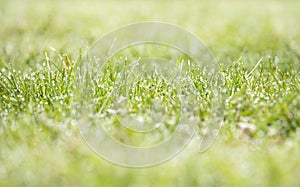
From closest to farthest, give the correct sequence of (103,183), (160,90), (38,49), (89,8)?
(103,183)
(160,90)
(38,49)
(89,8)

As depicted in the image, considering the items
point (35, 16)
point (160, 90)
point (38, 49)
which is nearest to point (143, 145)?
point (160, 90)

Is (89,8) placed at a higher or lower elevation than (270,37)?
higher

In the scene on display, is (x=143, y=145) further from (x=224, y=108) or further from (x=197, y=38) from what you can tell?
(x=197, y=38)

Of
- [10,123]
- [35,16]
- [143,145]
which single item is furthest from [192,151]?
[35,16]

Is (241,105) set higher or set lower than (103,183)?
higher

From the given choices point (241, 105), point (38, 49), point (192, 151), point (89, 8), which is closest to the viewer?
point (192, 151)

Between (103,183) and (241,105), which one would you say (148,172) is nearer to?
(103,183)

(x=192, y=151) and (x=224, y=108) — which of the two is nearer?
(x=192, y=151)

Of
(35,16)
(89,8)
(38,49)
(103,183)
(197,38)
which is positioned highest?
(89,8)

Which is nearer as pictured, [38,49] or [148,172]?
[148,172]
